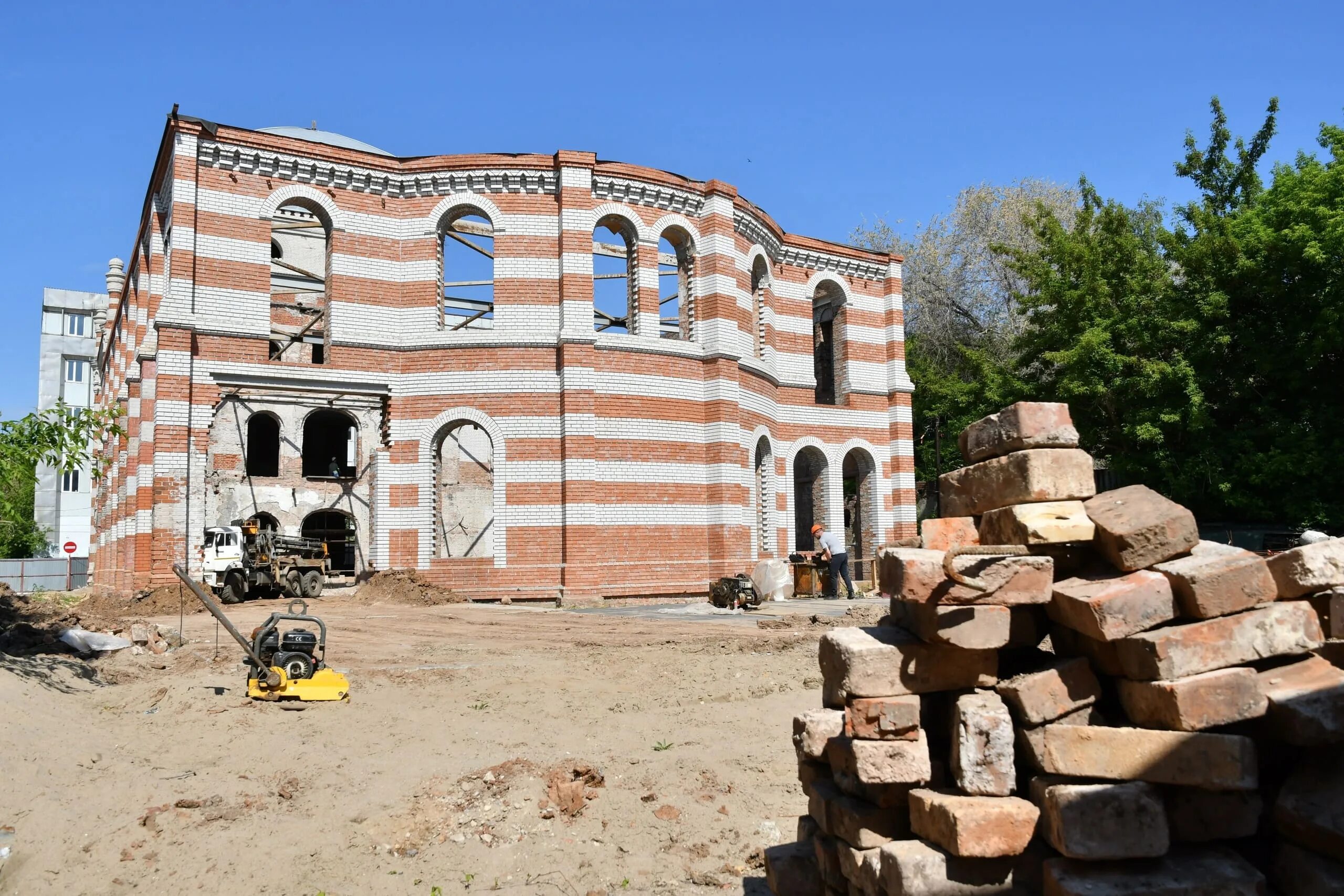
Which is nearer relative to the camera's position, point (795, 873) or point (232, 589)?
point (795, 873)

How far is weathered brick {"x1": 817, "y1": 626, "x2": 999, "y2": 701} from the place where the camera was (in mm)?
3895

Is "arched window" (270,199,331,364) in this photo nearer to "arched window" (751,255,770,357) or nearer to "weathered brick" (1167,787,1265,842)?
"arched window" (751,255,770,357)

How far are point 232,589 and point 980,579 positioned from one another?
17.8 metres

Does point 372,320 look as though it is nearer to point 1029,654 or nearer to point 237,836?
point 237,836

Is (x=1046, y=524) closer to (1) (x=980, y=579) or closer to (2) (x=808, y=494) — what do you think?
(1) (x=980, y=579)

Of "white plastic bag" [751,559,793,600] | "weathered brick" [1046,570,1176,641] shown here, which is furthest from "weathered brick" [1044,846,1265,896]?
"white plastic bag" [751,559,793,600]

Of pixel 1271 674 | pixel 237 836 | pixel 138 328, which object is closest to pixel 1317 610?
pixel 1271 674

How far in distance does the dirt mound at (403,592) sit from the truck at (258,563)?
6.33 feet

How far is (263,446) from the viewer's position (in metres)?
30.0

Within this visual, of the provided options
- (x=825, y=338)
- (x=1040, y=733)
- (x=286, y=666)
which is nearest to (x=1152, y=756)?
(x=1040, y=733)

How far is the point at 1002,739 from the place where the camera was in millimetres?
3674

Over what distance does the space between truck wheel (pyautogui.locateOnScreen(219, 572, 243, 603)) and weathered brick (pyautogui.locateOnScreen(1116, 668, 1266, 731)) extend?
18.2 m

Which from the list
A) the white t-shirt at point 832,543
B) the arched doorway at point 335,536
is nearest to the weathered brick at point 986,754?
the white t-shirt at point 832,543

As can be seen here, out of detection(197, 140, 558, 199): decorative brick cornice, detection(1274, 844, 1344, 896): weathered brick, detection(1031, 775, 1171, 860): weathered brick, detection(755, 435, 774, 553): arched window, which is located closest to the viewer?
detection(1274, 844, 1344, 896): weathered brick
